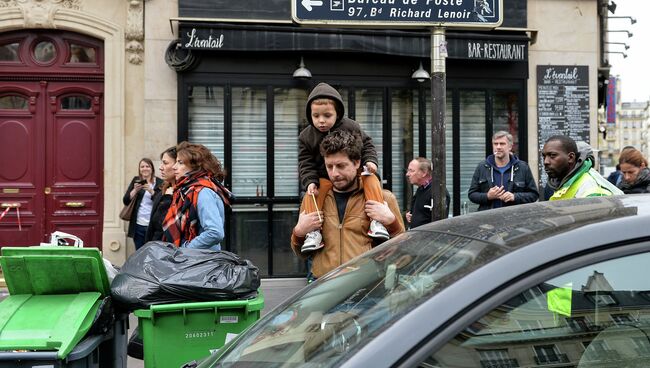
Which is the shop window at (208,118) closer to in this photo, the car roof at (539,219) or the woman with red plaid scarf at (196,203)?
the woman with red plaid scarf at (196,203)

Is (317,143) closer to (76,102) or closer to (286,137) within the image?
(286,137)

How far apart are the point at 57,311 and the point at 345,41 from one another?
264 inches

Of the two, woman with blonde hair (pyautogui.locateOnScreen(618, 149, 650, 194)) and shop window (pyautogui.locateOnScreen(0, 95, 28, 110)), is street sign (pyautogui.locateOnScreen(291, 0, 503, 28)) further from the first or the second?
shop window (pyautogui.locateOnScreen(0, 95, 28, 110))

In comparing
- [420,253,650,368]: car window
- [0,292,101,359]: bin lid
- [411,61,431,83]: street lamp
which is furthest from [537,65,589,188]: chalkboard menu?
[420,253,650,368]: car window

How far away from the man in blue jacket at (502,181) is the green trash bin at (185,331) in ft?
12.5

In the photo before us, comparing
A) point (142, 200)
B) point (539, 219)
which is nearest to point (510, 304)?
point (539, 219)

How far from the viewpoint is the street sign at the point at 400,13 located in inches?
155

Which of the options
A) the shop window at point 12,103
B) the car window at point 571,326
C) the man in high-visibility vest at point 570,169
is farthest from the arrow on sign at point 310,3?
the shop window at point 12,103

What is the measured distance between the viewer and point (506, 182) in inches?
264

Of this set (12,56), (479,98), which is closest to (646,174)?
(479,98)

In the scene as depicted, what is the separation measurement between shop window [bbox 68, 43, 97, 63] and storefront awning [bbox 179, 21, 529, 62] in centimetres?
149

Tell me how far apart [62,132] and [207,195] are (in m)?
5.48

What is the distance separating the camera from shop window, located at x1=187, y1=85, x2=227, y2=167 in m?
9.15

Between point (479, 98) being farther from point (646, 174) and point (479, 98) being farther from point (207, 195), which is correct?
point (207, 195)
